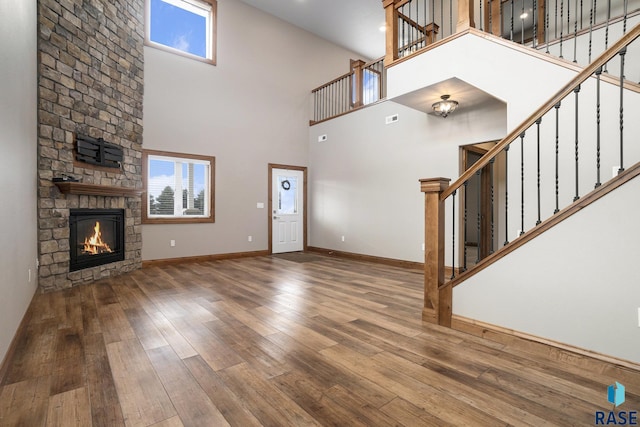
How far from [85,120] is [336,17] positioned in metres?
5.72

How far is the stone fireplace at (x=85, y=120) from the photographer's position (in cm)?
388

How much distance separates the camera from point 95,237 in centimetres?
462

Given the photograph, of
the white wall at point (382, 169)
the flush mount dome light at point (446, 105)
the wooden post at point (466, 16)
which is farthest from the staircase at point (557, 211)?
the wooden post at point (466, 16)

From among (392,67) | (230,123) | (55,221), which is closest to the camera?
(55,221)

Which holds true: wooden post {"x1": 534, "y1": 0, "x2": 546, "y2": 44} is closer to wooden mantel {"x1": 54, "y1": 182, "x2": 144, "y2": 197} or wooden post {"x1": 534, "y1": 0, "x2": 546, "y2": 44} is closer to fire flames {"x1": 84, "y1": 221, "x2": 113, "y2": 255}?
wooden mantel {"x1": 54, "y1": 182, "x2": 144, "y2": 197}

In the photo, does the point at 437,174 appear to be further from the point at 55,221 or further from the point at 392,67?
the point at 55,221

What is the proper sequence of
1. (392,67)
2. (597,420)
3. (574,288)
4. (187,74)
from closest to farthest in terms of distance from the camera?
(597,420) < (574,288) < (392,67) < (187,74)

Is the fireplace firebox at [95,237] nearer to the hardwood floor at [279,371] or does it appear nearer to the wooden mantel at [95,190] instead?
the wooden mantel at [95,190]

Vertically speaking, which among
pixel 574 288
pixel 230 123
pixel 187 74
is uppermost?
pixel 187 74

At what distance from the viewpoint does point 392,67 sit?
446 centimetres

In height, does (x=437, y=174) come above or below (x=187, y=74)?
below

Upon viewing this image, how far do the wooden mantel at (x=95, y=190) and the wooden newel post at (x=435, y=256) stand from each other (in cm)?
424

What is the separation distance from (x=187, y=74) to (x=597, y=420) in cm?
701

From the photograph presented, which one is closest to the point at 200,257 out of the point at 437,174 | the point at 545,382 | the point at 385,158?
the point at 385,158
